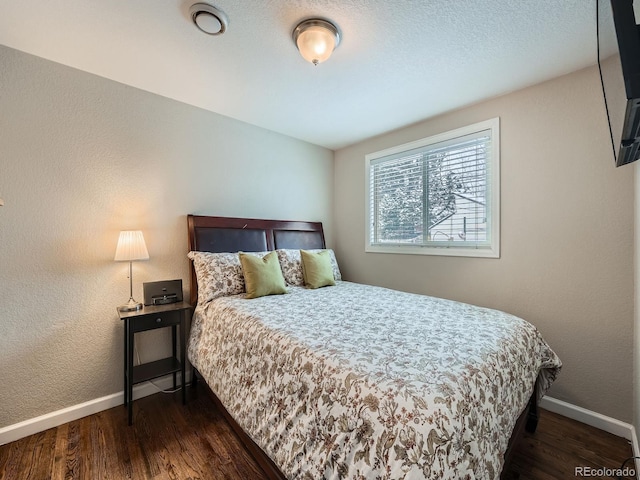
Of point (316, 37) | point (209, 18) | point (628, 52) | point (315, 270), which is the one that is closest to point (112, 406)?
point (315, 270)

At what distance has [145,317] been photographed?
2.01m

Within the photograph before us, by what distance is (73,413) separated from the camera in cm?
195

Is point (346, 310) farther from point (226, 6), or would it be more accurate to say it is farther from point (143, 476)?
point (226, 6)

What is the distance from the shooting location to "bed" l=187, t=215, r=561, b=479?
86cm

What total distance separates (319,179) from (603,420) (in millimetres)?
3301

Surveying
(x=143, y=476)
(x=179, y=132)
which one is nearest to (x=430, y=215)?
(x=179, y=132)

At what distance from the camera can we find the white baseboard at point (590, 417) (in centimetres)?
176

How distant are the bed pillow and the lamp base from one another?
2.66 ft

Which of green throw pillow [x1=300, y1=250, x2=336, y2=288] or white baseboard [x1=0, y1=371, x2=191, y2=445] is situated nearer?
white baseboard [x1=0, y1=371, x2=191, y2=445]

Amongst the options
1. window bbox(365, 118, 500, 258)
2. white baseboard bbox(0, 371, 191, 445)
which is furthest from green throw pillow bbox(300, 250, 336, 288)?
white baseboard bbox(0, 371, 191, 445)

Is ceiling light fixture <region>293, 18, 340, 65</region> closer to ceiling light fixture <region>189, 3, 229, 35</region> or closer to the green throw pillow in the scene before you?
ceiling light fixture <region>189, 3, 229, 35</region>

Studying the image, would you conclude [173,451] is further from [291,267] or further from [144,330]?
[291,267]

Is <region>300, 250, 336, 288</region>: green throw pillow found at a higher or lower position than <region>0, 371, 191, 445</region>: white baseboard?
higher

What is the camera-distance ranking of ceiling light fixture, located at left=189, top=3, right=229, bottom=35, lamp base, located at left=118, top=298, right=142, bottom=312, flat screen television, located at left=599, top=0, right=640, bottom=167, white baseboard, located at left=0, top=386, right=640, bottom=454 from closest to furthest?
flat screen television, located at left=599, top=0, right=640, bottom=167 < ceiling light fixture, located at left=189, top=3, right=229, bottom=35 < white baseboard, located at left=0, top=386, right=640, bottom=454 < lamp base, located at left=118, top=298, right=142, bottom=312
